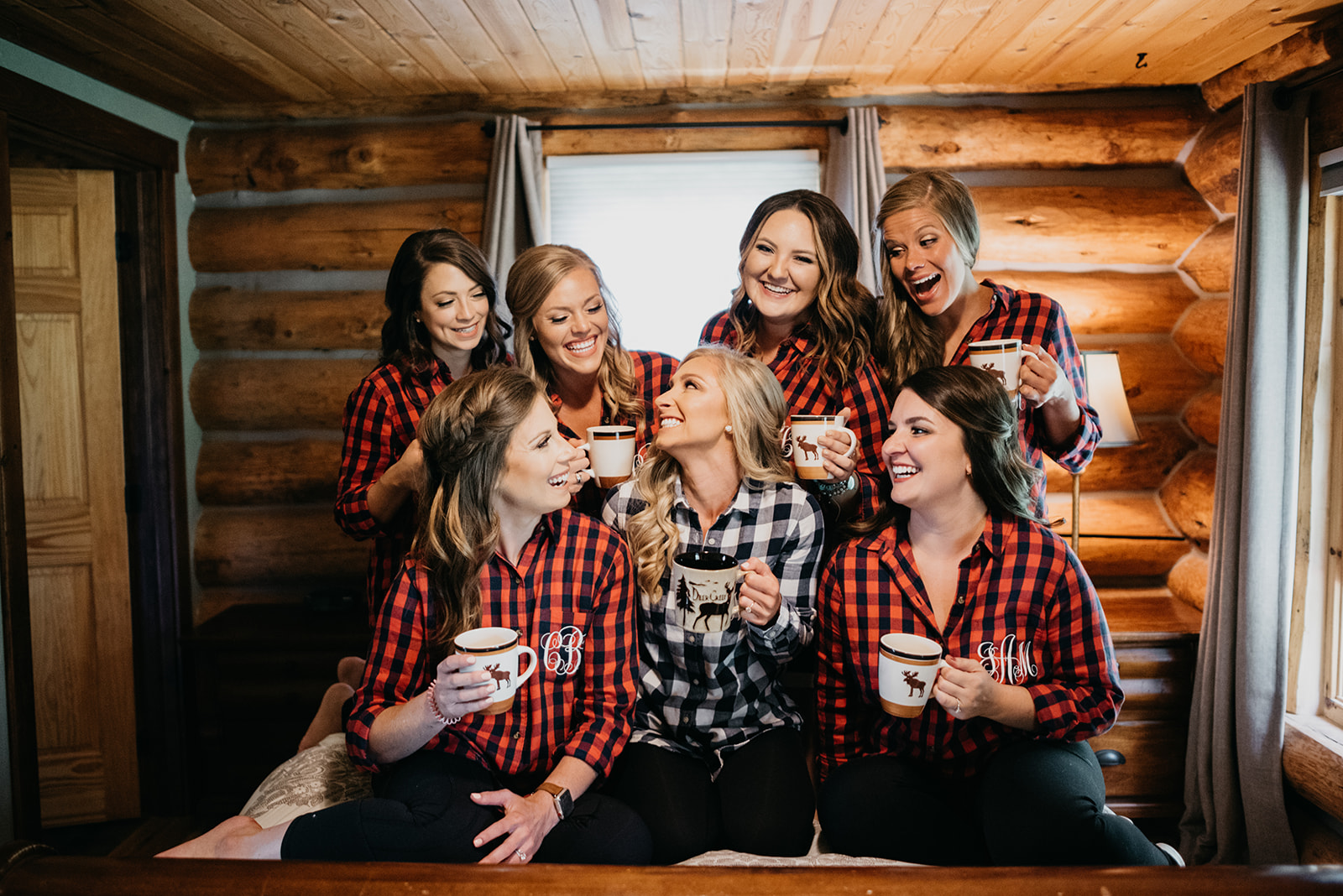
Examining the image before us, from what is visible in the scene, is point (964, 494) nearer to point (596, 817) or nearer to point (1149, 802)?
point (596, 817)

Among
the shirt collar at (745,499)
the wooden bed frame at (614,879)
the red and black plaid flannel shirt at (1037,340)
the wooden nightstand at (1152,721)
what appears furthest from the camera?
the wooden nightstand at (1152,721)

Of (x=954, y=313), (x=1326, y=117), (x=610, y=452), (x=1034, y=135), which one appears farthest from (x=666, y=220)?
(x=1326, y=117)

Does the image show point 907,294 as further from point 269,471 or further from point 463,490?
point 269,471

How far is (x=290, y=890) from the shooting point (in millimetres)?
1333

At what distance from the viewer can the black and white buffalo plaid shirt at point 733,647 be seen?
2.11 metres

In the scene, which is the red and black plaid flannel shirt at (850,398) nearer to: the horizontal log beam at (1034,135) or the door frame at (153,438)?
the horizontal log beam at (1034,135)

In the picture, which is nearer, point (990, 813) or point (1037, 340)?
point (990, 813)

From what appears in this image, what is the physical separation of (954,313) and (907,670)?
4.70ft

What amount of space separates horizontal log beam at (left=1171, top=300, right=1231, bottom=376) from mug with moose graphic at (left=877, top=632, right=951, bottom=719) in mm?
3092

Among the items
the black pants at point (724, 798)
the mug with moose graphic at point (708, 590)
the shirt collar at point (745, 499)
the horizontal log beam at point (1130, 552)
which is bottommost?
the black pants at point (724, 798)

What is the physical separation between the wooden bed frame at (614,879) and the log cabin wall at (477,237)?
2780mm

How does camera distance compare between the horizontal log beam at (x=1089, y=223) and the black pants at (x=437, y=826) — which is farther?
the horizontal log beam at (x=1089, y=223)

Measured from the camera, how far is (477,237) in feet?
14.1

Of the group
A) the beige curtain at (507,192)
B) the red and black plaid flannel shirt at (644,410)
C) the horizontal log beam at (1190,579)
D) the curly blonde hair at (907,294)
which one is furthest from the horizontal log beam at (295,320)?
the horizontal log beam at (1190,579)
